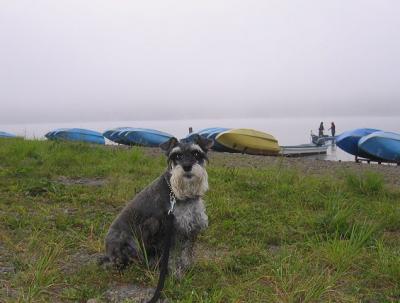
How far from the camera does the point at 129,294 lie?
14.9 ft

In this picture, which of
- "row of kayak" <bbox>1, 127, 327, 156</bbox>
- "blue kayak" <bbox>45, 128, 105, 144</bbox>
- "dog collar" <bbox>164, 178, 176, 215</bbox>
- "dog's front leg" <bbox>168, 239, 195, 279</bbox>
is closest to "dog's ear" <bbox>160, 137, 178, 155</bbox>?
"dog collar" <bbox>164, 178, 176, 215</bbox>

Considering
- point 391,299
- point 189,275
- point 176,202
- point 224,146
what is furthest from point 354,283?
point 224,146

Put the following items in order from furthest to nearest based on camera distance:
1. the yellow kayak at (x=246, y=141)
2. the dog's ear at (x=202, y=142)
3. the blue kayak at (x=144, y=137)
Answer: the blue kayak at (x=144, y=137)
the yellow kayak at (x=246, y=141)
the dog's ear at (x=202, y=142)

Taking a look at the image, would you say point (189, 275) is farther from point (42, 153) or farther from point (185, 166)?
point (42, 153)

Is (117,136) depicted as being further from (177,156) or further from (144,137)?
(177,156)

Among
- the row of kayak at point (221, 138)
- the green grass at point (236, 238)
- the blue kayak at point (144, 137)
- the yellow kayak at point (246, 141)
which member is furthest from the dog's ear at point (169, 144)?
the blue kayak at point (144, 137)

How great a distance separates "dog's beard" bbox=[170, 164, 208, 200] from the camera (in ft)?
14.9

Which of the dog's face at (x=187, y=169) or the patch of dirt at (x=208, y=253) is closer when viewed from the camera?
the dog's face at (x=187, y=169)

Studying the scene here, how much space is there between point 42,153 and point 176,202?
369 inches

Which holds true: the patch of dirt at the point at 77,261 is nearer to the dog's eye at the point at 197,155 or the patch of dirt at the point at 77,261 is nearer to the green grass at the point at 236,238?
the green grass at the point at 236,238

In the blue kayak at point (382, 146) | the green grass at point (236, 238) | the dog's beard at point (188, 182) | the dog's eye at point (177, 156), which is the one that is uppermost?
the dog's eye at point (177, 156)

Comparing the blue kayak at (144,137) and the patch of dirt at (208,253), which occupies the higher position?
the blue kayak at (144,137)

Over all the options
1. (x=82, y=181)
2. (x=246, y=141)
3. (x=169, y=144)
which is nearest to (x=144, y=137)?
(x=246, y=141)

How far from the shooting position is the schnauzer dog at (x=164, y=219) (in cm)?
468
